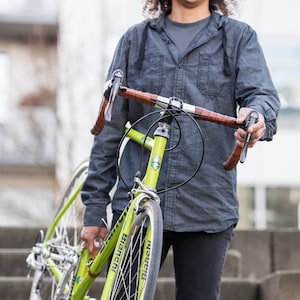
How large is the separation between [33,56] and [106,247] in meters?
17.4

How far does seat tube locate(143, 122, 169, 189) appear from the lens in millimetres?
3744

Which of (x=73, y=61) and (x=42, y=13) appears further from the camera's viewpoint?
(x=42, y=13)

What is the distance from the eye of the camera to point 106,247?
4.08 metres

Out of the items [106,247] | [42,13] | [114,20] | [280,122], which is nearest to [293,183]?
[280,122]

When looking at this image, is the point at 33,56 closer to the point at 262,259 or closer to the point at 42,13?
the point at 42,13

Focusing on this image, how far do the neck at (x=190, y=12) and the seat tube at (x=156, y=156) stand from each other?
1.99ft

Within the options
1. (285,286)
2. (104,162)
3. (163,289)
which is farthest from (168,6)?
(163,289)

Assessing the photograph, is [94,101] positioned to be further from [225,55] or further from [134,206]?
[134,206]

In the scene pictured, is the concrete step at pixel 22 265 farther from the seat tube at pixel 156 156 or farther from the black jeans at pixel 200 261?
the seat tube at pixel 156 156

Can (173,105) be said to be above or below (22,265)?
above

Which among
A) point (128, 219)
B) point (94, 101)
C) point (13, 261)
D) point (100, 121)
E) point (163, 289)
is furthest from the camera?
point (94, 101)

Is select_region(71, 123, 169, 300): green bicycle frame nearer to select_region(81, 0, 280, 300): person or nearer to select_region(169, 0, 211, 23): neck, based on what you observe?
select_region(81, 0, 280, 300): person

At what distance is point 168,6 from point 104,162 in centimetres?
68

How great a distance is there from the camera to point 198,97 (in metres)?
4.04
